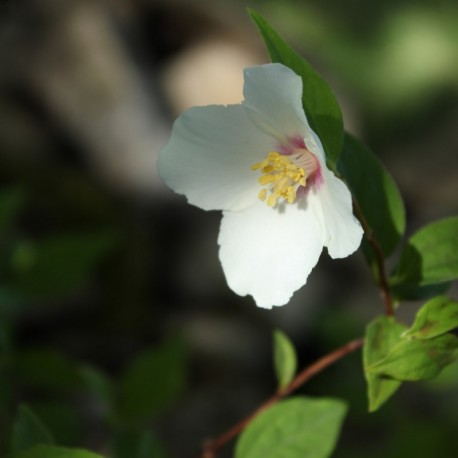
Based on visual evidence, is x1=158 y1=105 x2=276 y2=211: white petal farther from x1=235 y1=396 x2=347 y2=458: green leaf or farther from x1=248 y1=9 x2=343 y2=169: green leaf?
x1=235 y1=396 x2=347 y2=458: green leaf

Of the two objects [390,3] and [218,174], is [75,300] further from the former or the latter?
[390,3]

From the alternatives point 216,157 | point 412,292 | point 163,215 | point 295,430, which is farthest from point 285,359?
point 163,215

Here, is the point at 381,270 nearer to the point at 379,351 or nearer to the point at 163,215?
the point at 379,351

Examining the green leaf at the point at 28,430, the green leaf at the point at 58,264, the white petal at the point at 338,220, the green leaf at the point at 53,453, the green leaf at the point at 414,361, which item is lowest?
the green leaf at the point at 414,361

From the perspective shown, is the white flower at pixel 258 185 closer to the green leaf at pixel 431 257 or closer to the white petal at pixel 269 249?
the white petal at pixel 269 249

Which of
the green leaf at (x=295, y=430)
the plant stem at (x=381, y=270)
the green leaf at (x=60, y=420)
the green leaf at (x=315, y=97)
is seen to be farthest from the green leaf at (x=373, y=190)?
the green leaf at (x=60, y=420)
